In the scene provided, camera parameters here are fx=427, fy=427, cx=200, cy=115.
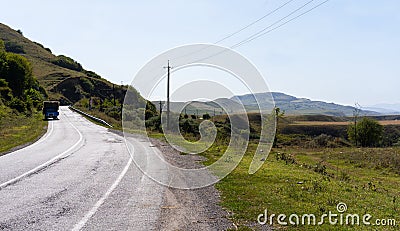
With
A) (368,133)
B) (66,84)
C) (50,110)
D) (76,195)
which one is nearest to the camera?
(76,195)

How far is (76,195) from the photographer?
11297 millimetres

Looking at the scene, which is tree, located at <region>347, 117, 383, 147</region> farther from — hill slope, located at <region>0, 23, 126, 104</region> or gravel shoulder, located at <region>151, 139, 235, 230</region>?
gravel shoulder, located at <region>151, 139, 235, 230</region>

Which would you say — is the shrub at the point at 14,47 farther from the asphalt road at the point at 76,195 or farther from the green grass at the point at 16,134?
the asphalt road at the point at 76,195

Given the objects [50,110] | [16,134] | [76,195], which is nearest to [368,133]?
[50,110]

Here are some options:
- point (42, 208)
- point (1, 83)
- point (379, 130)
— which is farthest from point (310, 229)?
point (379, 130)

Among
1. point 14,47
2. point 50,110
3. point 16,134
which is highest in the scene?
point 14,47

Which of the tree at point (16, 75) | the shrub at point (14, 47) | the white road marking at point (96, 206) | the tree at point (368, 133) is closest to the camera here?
the white road marking at point (96, 206)

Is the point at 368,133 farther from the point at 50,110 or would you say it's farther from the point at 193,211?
the point at 193,211

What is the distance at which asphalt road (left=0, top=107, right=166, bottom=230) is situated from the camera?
8.41m

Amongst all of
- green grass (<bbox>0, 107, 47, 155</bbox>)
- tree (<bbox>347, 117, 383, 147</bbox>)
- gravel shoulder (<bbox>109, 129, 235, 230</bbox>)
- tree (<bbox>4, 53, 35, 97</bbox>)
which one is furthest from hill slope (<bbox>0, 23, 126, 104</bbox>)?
gravel shoulder (<bbox>109, 129, 235, 230</bbox>)

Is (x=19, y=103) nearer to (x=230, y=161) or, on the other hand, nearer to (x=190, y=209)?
(x=230, y=161)

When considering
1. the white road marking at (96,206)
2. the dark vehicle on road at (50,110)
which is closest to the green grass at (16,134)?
the dark vehicle on road at (50,110)

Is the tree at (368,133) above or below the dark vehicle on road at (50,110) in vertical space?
below

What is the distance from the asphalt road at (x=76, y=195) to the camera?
8.41 metres
